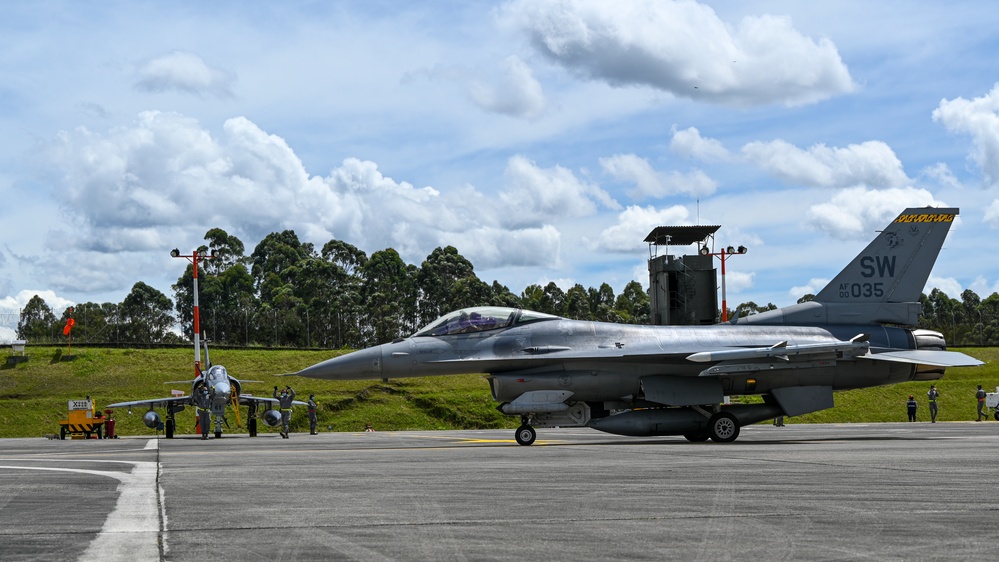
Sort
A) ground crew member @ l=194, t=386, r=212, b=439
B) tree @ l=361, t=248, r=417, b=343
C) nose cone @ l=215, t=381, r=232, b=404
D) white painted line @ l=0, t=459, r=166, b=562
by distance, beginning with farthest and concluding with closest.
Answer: tree @ l=361, t=248, r=417, b=343 → nose cone @ l=215, t=381, r=232, b=404 → ground crew member @ l=194, t=386, r=212, b=439 → white painted line @ l=0, t=459, r=166, b=562

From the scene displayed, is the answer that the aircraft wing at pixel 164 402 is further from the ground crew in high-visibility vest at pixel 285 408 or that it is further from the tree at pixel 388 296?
the tree at pixel 388 296

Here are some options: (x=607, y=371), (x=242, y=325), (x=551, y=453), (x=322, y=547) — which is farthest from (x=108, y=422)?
(x=242, y=325)

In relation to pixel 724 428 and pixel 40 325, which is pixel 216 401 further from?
pixel 40 325

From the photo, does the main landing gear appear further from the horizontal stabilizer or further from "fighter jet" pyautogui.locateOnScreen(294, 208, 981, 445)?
the horizontal stabilizer

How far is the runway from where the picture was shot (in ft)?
18.3

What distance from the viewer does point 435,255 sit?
96.6m

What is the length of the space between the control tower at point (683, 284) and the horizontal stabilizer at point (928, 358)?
14.7 metres

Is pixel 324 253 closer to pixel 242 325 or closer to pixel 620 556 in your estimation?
pixel 242 325

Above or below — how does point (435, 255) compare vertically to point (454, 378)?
above

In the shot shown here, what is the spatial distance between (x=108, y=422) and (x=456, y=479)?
28884 millimetres

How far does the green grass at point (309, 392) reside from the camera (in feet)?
134

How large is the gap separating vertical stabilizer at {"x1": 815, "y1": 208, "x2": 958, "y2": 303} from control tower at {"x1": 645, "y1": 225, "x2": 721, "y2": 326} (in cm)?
1373

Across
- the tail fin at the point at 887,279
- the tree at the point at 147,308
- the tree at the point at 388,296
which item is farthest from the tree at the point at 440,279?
the tail fin at the point at 887,279

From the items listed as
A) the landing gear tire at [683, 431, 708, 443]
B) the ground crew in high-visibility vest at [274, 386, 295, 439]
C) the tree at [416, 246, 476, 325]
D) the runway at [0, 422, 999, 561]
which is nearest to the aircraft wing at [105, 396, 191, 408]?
the ground crew in high-visibility vest at [274, 386, 295, 439]
